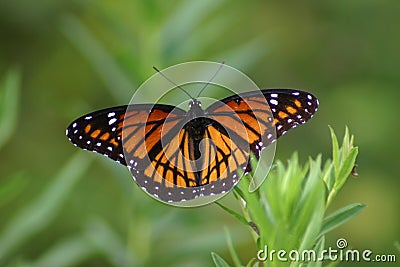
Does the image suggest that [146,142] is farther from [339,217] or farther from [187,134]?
[339,217]

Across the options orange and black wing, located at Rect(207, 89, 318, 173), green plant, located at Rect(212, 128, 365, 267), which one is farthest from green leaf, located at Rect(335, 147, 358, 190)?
orange and black wing, located at Rect(207, 89, 318, 173)

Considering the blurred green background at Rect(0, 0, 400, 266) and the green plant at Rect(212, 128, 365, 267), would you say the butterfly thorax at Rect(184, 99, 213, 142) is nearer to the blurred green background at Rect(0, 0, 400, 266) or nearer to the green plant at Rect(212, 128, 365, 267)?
the green plant at Rect(212, 128, 365, 267)

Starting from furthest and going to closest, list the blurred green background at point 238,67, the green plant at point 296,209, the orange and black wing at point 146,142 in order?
the blurred green background at point 238,67
the orange and black wing at point 146,142
the green plant at point 296,209

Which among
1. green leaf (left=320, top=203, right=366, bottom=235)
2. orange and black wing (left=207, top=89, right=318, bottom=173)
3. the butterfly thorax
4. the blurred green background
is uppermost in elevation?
the blurred green background

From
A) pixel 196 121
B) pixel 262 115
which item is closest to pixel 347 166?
pixel 262 115

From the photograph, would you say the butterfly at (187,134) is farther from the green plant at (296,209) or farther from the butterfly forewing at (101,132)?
the green plant at (296,209)

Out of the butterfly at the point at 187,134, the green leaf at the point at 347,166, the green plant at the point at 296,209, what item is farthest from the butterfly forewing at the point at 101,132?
the green leaf at the point at 347,166
